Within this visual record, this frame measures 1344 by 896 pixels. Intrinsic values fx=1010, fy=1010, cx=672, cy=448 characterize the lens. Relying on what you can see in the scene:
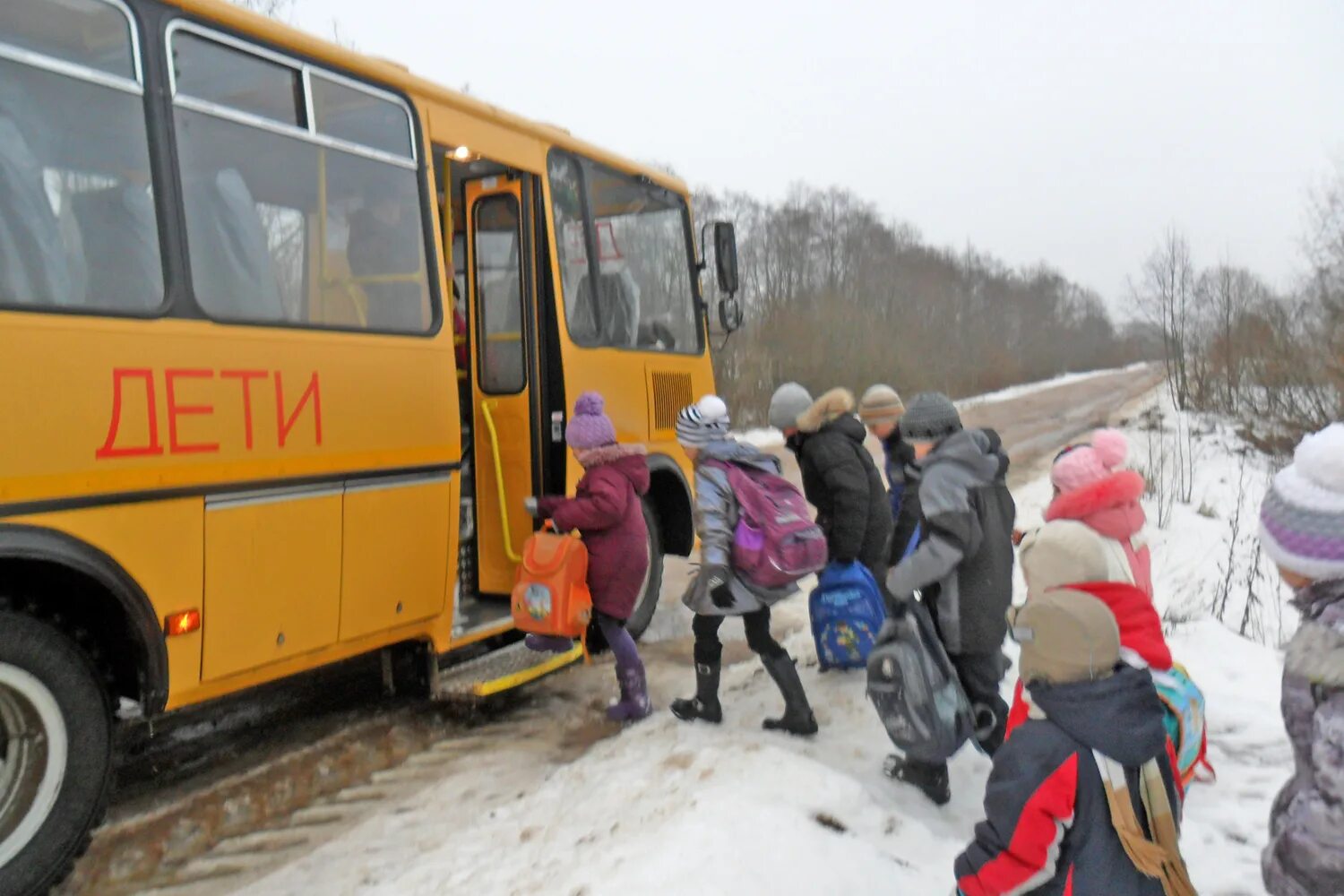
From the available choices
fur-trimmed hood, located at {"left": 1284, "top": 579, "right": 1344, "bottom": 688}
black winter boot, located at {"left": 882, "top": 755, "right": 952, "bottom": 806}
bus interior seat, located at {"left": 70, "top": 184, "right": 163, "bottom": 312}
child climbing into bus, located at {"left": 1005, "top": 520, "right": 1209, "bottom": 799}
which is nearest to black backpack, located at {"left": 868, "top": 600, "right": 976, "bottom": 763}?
black winter boot, located at {"left": 882, "top": 755, "right": 952, "bottom": 806}

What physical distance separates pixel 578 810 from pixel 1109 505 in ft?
7.67

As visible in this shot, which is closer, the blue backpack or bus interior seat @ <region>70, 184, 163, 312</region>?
bus interior seat @ <region>70, 184, 163, 312</region>

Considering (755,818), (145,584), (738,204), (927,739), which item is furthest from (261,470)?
(738,204)

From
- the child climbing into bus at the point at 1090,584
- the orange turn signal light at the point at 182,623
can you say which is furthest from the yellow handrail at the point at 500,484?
the child climbing into bus at the point at 1090,584

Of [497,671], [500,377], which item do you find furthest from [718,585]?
[500,377]

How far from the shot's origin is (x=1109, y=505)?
390 centimetres

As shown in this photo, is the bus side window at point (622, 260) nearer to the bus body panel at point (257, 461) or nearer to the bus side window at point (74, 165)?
the bus body panel at point (257, 461)

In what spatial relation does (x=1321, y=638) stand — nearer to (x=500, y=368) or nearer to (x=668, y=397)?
(x=500, y=368)

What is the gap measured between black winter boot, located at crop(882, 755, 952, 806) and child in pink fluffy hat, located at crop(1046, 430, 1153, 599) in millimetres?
1072

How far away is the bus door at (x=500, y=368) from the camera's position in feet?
18.7

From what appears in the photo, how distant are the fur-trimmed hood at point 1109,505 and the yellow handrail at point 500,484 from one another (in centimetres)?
296

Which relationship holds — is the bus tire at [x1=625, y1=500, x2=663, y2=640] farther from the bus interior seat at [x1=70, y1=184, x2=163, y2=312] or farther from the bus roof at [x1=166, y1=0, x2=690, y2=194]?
the bus interior seat at [x1=70, y1=184, x2=163, y2=312]

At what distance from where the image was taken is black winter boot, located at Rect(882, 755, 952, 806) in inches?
160

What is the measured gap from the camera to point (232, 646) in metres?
3.79
